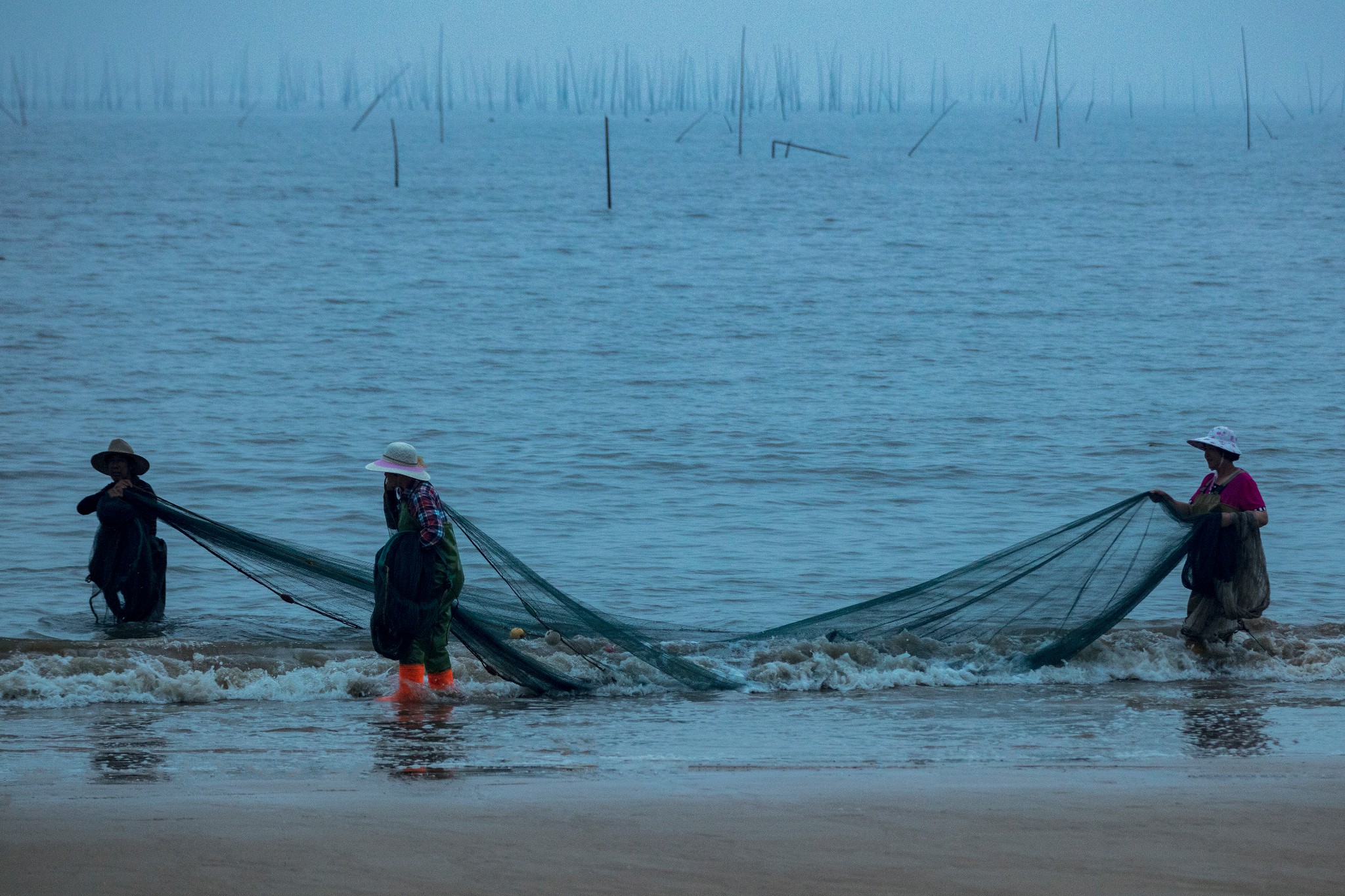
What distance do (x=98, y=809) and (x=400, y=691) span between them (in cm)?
221

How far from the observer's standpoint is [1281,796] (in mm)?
5184


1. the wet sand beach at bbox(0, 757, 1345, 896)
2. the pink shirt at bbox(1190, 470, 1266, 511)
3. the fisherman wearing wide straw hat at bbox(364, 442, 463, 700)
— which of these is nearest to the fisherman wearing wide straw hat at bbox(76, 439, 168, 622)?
the fisherman wearing wide straw hat at bbox(364, 442, 463, 700)

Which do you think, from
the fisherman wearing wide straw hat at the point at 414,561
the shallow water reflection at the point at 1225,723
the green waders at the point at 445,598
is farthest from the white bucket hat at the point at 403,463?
the shallow water reflection at the point at 1225,723

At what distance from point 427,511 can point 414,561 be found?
244 mm

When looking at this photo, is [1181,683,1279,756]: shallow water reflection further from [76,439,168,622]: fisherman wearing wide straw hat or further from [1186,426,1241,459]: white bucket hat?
[76,439,168,622]: fisherman wearing wide straw hat

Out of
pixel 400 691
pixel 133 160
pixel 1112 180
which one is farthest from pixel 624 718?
pixel 133 160

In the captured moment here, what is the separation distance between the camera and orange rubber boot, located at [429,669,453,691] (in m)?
7.08

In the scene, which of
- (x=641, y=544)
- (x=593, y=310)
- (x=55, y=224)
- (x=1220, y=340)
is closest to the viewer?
(x=641, y=544)

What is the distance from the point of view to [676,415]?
17391 mm

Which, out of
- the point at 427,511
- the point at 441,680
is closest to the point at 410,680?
the point at 441,680

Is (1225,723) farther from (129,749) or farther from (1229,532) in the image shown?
(129,749)

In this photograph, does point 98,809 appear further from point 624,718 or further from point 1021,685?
point 1021,685

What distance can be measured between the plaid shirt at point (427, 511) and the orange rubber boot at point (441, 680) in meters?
0.84

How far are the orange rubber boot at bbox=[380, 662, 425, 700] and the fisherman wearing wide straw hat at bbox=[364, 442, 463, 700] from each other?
3.6 inches
